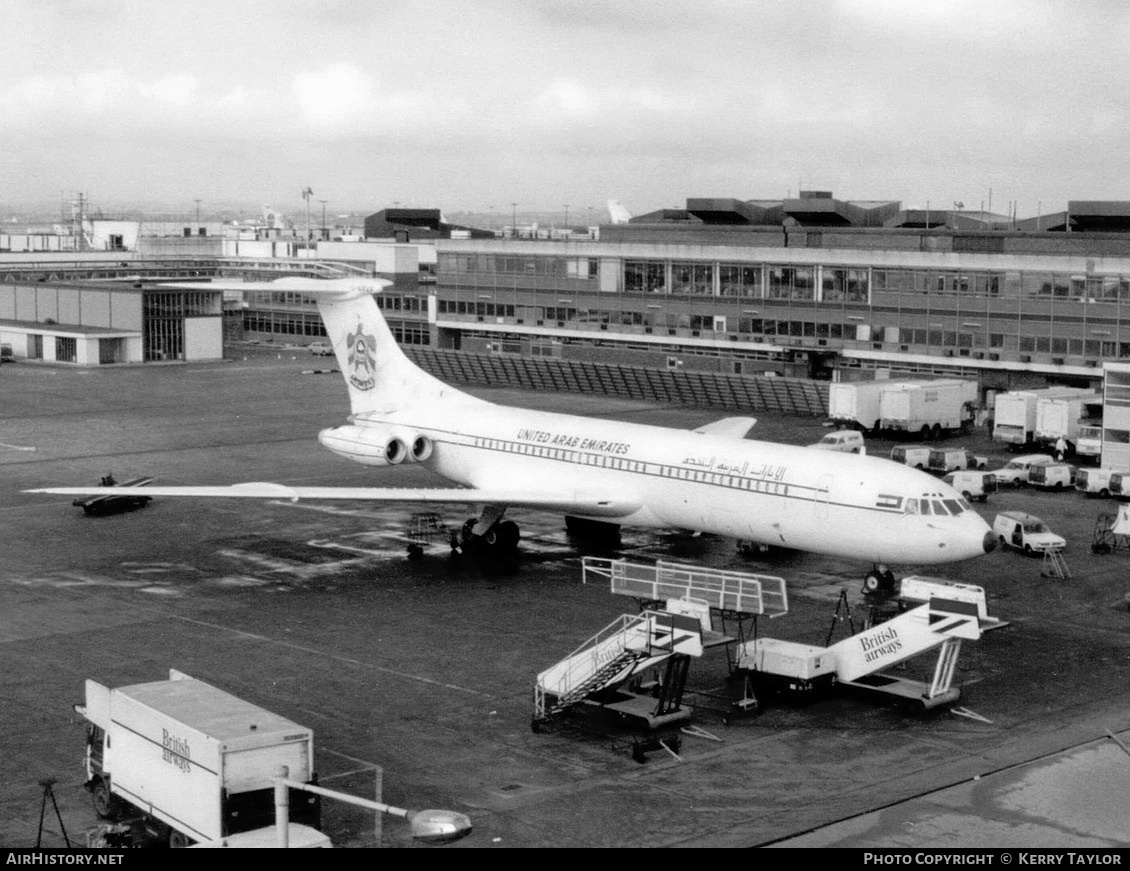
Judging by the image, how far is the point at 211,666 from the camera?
3212cm

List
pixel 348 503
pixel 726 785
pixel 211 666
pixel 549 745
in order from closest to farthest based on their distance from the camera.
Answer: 1. pixel 726 785
2. pixel 549 745
3. pixel 211 666
4. pixel 348 503

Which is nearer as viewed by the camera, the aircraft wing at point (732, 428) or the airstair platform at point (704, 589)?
the airstair platform at point (704, 589)

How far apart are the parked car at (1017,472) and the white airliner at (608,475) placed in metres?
11.1

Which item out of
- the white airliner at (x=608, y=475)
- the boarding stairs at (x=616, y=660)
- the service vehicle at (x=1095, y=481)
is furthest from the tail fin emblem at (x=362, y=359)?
the service vehicle at (x=1095, y=481)

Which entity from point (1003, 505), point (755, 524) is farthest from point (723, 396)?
point (755, 524)

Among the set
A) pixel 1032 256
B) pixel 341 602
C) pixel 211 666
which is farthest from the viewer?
pixel 1032 256

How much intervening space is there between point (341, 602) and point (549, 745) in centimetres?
1230

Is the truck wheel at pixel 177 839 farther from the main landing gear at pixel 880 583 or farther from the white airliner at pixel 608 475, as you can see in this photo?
the main landing gear at pixel 880 583

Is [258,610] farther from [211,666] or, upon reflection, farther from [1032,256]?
[1032,256]

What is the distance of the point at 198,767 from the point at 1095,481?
42041mm

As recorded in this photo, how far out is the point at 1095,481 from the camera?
55.4m

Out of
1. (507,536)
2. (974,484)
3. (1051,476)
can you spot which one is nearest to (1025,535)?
(974,484)

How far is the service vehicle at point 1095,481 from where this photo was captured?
55125 mm

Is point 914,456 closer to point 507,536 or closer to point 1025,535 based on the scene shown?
point 1025,535
